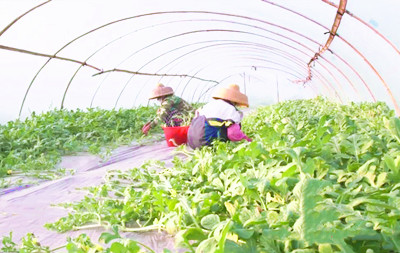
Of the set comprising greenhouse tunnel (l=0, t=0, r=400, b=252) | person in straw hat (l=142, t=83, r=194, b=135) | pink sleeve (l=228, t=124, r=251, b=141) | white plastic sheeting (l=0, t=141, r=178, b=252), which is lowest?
white plastic sheeting (l=0, t=141, r=178, b=252)

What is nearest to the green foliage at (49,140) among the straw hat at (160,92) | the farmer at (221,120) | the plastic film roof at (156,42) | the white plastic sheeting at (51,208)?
the white plastic sheeting at (51,208)

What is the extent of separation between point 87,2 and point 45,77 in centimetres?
231

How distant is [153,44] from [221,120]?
258 inches

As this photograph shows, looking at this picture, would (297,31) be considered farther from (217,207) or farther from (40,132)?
(217,207)

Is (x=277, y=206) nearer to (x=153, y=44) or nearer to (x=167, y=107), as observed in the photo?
(x=167, y=107)

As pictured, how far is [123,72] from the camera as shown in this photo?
11133 millimetres

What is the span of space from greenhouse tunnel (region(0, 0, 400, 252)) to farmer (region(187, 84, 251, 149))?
0.78 meters

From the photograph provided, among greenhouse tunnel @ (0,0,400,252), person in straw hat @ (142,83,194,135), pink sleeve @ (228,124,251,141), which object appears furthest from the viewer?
person in straw hat @ (142,83,194,135)

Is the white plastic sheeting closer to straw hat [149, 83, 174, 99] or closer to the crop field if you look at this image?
the crop field

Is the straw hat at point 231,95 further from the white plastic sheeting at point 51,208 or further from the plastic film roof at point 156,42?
the plastic film roof at point 156,42

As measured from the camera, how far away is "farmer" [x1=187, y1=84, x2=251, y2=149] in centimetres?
455

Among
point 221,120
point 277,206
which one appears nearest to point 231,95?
point 221,120

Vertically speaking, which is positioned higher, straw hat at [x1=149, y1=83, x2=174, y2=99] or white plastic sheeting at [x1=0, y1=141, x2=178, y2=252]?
straw hat at [x1=149, y1=83, x2=174, y2=99]

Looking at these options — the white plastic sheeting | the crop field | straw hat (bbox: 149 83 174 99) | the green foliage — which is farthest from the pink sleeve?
straw hat (bbox: 149 83 174 99)
